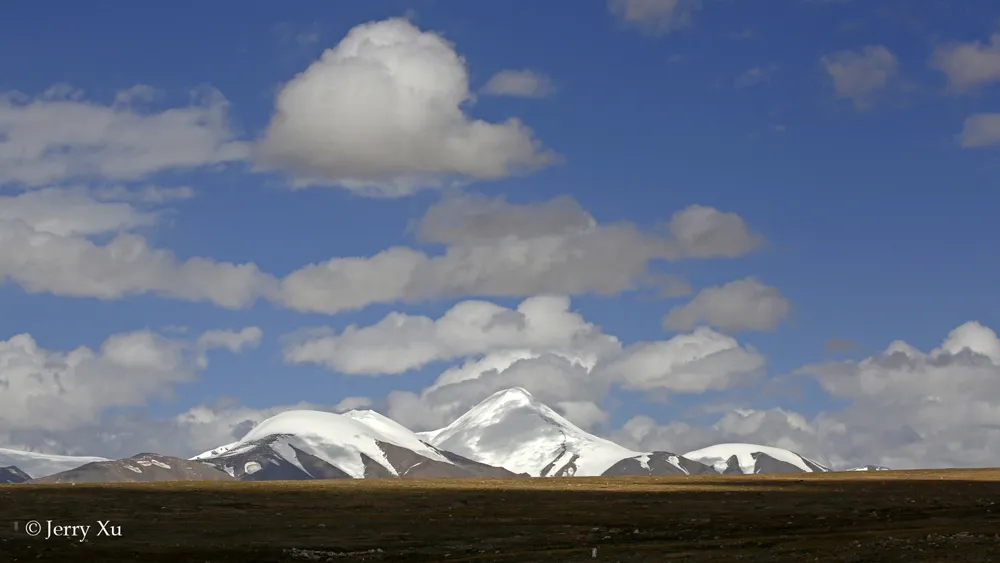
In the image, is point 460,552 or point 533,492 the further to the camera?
point 533,492

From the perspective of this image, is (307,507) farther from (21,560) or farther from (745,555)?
(745,555)

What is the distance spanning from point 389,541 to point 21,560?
84.5 ft

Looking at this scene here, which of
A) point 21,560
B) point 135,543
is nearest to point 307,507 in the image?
point 135,543

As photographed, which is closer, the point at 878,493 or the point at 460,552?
the point at 460,552

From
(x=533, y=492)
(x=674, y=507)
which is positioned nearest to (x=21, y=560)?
(x=674, y=507)

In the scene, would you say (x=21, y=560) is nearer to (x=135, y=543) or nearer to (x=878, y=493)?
(x=135, y=543)

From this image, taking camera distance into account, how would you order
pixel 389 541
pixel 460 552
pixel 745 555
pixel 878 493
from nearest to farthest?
1. pixel 745 555
2. pixel 460 552
3. pixel 389 541
4. pixel 878 493

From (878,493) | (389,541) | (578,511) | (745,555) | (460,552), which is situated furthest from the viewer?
(878,493)

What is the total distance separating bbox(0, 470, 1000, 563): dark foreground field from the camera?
76.0 meters

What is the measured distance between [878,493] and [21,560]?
9246cm

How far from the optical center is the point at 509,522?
104000mm

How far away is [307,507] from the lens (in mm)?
120062

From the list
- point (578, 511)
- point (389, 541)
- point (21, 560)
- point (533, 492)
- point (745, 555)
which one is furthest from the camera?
point (533, 492)

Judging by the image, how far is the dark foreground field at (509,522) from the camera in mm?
76000
